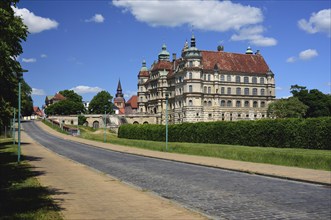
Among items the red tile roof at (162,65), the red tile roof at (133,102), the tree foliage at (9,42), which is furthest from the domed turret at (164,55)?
the tree foliage at (9,42)

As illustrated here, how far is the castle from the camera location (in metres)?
105

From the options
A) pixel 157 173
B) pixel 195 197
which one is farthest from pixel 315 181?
pixel 157 173

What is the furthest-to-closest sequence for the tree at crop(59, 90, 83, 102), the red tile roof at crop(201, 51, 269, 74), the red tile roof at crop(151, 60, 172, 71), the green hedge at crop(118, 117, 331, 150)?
the tree at crop(59, 90, 83, 102) → the red tile roof at crop(151, 60, 172, 71) → the red tile roof at crop(201, 51, 269, 74) → the green hedge at crop(118, 117, 331, 150)

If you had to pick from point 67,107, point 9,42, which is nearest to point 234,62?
point 67,107

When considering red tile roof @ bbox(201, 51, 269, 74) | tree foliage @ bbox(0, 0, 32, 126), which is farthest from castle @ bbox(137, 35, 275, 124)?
tree foliage @ bbox(0, 0, 32, 126)

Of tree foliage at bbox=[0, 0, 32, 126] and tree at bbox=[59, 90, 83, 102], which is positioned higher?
tree at bbox=[59, 90, 83, 102]

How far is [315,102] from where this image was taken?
10594cm

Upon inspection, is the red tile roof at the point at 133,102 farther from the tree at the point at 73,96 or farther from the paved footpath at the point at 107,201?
the paved footpath at the point at 107,201

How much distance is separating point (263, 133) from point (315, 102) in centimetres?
6744

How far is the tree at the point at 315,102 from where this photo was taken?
105000mm

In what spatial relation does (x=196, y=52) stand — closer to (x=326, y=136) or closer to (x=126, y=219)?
(x=326, y=136)

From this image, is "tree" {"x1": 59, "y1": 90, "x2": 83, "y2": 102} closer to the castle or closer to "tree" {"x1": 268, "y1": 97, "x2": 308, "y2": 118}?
the castle

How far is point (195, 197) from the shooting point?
12.1 m

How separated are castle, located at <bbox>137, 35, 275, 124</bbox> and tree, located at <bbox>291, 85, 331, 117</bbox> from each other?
11.0 m
